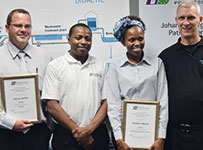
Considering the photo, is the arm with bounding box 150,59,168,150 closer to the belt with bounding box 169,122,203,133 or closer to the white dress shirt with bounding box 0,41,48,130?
the belt with bounding box 169,122,203,133

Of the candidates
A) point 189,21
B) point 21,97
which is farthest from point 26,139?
point 189,21

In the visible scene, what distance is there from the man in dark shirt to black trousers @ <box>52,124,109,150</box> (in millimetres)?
580

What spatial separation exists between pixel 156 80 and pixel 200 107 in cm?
44

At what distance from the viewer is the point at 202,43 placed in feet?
6.41

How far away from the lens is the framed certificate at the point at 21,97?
1.82 metres

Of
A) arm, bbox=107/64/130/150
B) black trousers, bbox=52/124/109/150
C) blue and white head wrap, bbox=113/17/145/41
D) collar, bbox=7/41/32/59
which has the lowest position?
black trousers, bbox=52/124/109/150

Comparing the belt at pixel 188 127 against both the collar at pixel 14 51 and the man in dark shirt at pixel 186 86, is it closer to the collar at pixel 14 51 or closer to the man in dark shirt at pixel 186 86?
the man in dark shirt at pixel 186 86

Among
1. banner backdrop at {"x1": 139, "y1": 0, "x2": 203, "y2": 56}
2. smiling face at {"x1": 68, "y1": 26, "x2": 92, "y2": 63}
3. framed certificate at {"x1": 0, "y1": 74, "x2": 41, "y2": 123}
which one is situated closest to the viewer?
framed certificate at {"x1": 0, "y1": 74, "x2": 41, "y2": 123}

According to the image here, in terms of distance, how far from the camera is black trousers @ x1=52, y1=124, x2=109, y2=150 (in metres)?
1.89

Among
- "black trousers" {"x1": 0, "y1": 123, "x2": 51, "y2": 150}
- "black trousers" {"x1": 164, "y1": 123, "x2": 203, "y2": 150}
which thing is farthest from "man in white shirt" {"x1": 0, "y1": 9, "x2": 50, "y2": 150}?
"black trousers" {"x1": 164, "y1": 123, "x2": 203, "y2": 150}

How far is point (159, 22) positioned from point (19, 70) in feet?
5.38

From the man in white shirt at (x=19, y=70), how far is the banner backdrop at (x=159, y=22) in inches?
51.2

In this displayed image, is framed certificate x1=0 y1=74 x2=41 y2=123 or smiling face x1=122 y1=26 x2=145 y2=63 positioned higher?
smiling face x1=122 y1=26 x2=145 y2=63

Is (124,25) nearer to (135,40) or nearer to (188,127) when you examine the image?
(135,40)
